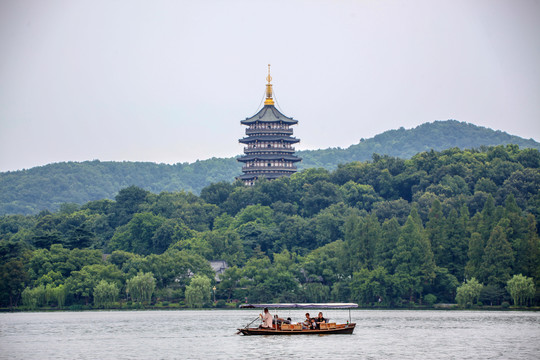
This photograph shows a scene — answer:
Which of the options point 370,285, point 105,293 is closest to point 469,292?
point 370,285

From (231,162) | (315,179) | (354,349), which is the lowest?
(354,349)

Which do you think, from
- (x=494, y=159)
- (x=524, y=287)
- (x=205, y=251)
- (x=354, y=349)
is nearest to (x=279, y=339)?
(x=354, y=349)

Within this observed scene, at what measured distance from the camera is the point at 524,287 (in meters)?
64.1

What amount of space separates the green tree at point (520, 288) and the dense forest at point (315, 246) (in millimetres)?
102

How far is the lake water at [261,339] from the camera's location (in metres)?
39.5

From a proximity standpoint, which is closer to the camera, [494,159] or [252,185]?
[494,159]

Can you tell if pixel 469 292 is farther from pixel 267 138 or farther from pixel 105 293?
pixel 267 138

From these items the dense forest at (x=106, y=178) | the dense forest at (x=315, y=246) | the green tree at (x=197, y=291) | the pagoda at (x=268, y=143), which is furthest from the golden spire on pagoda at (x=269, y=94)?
the dense forest at (x=106, y=178)

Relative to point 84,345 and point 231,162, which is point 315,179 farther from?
point 231,162

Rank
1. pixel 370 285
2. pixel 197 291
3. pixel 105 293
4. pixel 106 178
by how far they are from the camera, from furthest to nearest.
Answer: pixel 106 178, pixel 197 291, pixel 105 293, pixel 370 285

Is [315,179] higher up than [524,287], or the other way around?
[315,179]

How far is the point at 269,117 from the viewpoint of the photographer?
344 feet

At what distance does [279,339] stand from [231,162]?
142022 millimetres

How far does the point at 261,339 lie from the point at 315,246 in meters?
41.6
